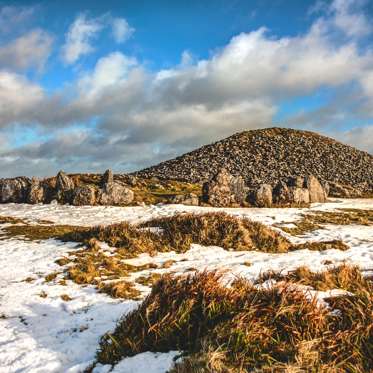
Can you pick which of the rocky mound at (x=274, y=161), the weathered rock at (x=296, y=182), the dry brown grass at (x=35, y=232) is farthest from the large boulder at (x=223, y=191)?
the rocky mound at (x=274, y=161)

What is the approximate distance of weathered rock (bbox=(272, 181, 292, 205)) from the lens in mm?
36250

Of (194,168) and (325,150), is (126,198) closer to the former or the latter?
(194,168)

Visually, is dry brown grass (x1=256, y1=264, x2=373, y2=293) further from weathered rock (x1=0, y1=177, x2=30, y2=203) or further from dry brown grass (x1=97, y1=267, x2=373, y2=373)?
weathered rock (x1=0, y1=177, x2=30, y2=203)

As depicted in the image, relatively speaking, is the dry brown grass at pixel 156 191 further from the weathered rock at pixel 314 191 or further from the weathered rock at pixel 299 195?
the weathered rock at pixel 314 191

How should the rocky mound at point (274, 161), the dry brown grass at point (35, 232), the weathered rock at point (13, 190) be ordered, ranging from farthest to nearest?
1. the rocky mound at point (274, 161)
2. the weathered rock at point (13, 190)
3. the dry brown grass at point (35, 232)

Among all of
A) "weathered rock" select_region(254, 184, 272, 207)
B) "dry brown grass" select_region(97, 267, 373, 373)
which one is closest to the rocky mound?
"weathered rock" select_region(254, 184, 272, 207)

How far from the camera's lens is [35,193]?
110ft

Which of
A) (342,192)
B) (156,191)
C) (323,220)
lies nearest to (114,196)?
(156,191)

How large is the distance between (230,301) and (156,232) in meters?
11.0

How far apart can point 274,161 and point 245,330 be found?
74299mm

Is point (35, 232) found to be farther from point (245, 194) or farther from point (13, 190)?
point (245, 194)

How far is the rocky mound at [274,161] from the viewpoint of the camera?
226 ft

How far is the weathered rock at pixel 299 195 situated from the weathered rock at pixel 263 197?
8.46ft

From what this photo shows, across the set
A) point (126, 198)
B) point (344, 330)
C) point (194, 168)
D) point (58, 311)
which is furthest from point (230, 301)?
point (194, 168)
